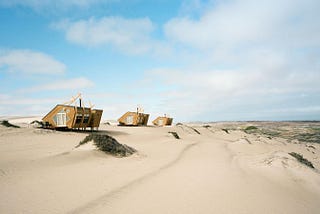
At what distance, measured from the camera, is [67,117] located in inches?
853

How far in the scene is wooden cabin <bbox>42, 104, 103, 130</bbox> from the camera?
845 inches

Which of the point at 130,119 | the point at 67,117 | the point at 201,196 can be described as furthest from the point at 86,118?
the point at 201,196

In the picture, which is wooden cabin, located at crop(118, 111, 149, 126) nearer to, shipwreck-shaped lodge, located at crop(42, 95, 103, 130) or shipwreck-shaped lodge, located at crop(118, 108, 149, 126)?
shipwreck-shaped lodge, located at crop(118, 108, 149, 126)

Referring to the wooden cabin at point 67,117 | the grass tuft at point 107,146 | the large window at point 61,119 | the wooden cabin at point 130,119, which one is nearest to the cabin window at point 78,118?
the wooden cabin at point 67,117

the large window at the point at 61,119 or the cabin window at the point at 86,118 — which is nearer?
the large window at the point at 61,119

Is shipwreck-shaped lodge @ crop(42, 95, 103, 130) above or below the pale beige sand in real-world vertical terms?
above

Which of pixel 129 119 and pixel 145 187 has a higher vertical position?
pixel 129 119

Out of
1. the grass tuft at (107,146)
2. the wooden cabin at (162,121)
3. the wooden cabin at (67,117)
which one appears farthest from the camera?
the wooden cabin at (162,121)

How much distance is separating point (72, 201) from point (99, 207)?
594 millimetres

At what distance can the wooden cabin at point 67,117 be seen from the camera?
21453 millimetres

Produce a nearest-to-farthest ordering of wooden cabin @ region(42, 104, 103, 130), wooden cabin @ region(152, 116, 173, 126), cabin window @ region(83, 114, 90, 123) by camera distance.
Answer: wooden cabin @ region(42, 104, 103, 130) → cabin window @ region(83, 114, 90, 123) → wooden cabin @ region(152, 116, 173, 126)

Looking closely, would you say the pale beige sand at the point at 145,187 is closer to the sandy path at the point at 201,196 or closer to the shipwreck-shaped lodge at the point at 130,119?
the sandy path at the point at 201,196

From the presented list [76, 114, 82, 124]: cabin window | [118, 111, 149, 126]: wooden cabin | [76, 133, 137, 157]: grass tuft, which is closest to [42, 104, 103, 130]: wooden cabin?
[76, 114, 82, 124]: cabin window

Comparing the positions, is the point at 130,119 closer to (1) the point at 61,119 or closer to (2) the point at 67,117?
(1) the point at 61,119
